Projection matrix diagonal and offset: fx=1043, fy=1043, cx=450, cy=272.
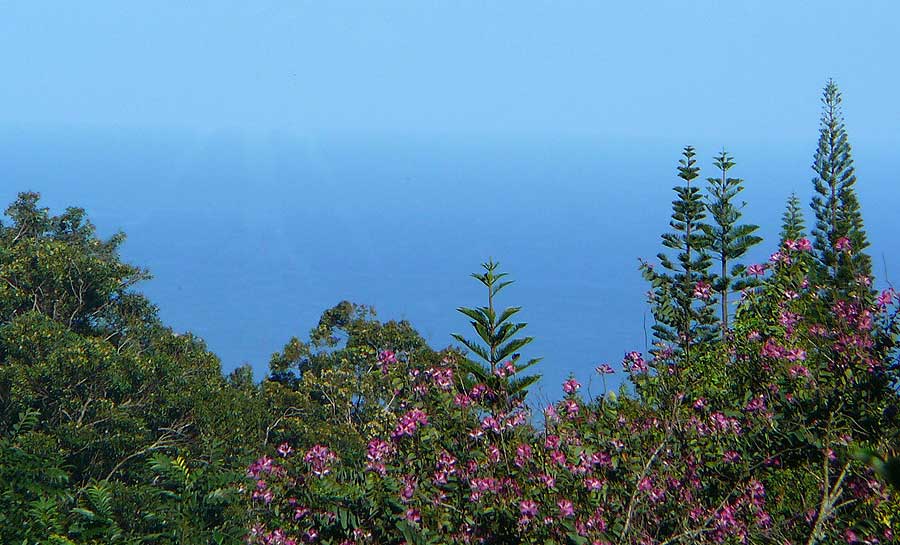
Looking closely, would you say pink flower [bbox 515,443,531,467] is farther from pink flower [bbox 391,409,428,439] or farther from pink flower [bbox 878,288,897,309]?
pink flower [bbox 878,288,897,309]

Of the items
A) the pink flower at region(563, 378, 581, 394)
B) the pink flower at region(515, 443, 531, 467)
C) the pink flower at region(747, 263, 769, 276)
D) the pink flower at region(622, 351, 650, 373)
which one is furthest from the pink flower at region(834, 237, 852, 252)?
the pink flower at region(515, 443, 531, 467)

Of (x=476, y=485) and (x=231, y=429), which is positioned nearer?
(x=476, y=485)

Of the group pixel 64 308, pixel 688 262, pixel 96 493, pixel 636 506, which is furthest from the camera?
pixel 688 262

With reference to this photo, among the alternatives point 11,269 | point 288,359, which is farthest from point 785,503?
point 288,359

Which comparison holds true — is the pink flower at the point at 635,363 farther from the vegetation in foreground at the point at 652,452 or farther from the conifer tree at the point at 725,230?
the conifer tree at the point at 725,230

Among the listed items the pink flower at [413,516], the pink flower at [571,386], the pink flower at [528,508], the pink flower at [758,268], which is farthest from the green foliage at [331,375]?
the pink flower at [528,508]

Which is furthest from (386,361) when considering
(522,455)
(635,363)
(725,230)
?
(725,230)

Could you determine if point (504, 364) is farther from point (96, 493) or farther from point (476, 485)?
point (96, 493)

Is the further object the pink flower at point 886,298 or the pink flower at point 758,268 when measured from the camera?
the pink flower at point 758,268

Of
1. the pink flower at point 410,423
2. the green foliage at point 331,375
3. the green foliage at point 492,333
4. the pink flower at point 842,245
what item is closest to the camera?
the pink flower at point 410,423

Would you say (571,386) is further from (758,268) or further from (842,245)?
(842,245)

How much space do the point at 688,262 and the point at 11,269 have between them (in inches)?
810

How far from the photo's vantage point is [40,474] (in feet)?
37.8

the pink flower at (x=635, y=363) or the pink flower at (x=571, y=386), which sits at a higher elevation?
the pink flower at (x=635, y=363)
